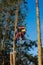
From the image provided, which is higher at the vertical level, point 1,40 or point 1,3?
point 1,3

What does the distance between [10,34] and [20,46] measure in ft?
7.06

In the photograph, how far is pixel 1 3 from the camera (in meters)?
36.2

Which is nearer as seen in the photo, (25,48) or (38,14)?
(38,14)

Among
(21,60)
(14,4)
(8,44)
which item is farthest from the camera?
(21,60)

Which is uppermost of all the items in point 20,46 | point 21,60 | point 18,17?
point 18,17

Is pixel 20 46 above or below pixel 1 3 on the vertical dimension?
below

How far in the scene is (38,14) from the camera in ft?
41.2

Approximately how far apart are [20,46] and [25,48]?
87 centimetres

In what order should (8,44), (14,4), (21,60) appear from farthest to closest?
(21,60), (8,44), (14,4)

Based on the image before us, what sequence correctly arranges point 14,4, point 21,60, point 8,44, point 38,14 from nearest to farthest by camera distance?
point 38,14 → point 14,4 → point 8,44 → point 21,60

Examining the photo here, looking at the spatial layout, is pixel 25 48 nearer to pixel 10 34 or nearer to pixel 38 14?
A: pixel 10 34

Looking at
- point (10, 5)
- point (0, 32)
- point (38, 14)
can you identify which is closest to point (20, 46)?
point (0, 32)

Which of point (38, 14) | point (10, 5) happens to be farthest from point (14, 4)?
point (38, 14)

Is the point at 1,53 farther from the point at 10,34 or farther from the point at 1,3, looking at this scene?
the point at 1,3
